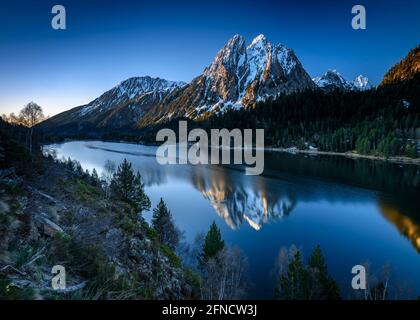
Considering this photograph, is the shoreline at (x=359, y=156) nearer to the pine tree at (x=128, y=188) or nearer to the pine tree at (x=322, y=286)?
the pine tree at (x=128, y=188)

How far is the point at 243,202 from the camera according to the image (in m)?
39.4

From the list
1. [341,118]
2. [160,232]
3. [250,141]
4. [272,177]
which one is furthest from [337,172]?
[341,118]

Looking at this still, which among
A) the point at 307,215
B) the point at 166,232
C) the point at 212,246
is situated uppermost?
the point at 212,246

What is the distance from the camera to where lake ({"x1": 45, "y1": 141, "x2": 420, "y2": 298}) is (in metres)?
21.8

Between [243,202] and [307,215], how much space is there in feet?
30.6

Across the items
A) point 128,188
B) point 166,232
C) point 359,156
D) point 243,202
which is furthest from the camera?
point 359,156

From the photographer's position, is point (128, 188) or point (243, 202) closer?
point (128, 188)

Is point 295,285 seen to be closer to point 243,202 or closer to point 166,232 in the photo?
point 166,232

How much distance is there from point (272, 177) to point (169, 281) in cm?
4928

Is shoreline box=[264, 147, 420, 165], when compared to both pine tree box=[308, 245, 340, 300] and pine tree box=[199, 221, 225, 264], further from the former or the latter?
pine tree box=[308, 245, 340, 300]

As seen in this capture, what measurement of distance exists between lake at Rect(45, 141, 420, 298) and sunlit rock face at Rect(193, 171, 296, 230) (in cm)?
12

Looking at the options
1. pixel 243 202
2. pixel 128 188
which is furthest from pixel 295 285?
pixel 243 202

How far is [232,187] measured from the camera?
161 ft

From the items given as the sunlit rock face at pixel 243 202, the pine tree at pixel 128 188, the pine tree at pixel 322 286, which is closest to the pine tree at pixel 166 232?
the pine tree at pixel 128 188
